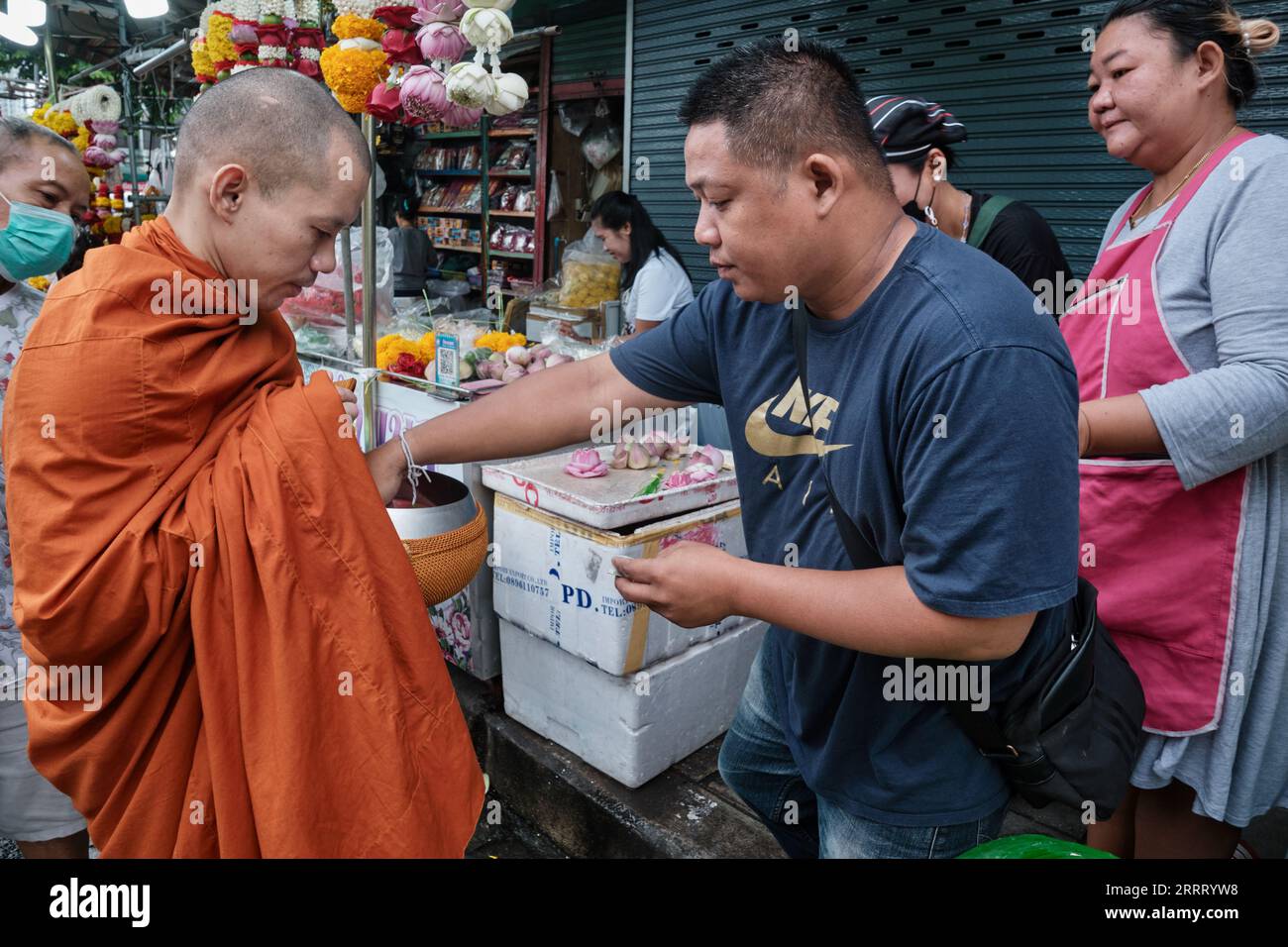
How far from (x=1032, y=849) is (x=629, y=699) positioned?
158 cm

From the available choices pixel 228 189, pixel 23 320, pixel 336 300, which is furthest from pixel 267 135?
pixel 336 300

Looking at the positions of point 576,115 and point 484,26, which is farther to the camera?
point 576,115

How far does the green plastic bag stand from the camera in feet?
4.54

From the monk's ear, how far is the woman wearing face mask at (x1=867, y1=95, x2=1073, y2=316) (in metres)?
1.84

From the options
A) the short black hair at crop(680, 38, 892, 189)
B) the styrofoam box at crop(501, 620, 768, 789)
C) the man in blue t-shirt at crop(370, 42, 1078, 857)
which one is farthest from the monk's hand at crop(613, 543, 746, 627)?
the styrofoam box at crop(501, 620, 768, 789)

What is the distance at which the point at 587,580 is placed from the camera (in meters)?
2.81

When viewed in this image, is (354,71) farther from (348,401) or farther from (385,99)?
(348,401)

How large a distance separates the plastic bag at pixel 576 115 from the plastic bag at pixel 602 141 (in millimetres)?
109

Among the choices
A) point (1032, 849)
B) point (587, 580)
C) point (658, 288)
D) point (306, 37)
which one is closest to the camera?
point (1032, 849)

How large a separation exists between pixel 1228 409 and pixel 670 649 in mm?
1817

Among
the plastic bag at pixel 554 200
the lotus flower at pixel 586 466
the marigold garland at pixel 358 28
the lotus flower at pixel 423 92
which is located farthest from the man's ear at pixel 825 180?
the plastic bag at pixel 554 200

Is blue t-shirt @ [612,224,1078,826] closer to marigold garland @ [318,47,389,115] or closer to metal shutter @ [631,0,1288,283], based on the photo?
marigold garland @ [318,47,389,115]

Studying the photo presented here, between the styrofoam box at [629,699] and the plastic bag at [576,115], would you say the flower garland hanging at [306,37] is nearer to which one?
the styrofoam box at [629,699]

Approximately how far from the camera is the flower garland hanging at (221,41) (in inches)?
152
